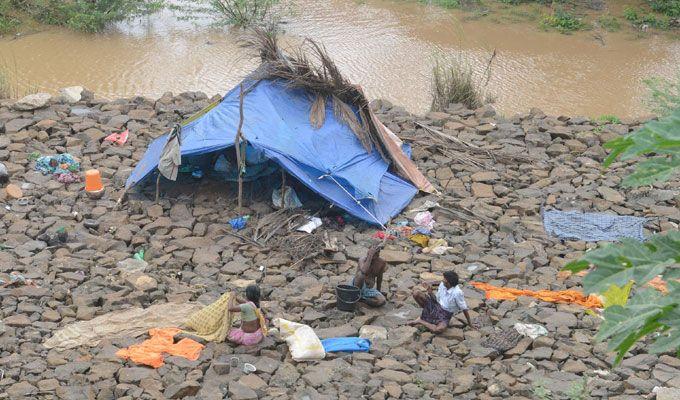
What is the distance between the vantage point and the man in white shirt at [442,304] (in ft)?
20.5

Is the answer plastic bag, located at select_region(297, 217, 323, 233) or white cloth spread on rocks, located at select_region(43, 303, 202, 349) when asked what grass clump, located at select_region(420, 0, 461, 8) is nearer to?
plastic bag, located at select_region(297, 217, 323, 233)

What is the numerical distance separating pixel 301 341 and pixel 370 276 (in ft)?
3.13

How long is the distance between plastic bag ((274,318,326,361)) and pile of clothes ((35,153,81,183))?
354 centimetres

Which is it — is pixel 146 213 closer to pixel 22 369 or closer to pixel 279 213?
pixel 279 213

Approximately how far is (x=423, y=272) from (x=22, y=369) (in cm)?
317

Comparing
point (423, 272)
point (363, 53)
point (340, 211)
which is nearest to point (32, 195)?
point (340, 211)

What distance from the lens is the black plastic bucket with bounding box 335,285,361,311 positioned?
6.61 meters

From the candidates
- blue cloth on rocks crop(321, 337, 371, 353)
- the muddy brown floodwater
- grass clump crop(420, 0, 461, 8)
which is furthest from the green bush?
blue cloth on rocks crop(321, 337, 371, 353)

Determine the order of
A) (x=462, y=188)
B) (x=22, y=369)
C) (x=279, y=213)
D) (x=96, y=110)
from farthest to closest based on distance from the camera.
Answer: (x=96, y=110) < (x=462, y=188) < (x=279, y=213) < (x=22, y=369)

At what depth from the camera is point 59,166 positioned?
895cm

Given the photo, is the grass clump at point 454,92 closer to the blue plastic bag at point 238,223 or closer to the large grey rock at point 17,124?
the blue plastic bag at point 238,223

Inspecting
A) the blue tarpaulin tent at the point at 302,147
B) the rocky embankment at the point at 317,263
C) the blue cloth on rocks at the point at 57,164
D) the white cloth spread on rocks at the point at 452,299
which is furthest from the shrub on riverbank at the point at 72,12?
the white cloth spread on rocks at the point at 452,299

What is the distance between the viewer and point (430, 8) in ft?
55.8

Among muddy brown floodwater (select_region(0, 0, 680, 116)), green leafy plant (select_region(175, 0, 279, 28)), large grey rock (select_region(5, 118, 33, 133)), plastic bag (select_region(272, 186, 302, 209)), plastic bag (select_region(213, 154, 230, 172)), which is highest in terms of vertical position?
plastic bag (select_region(213, 154, 230, 172))
